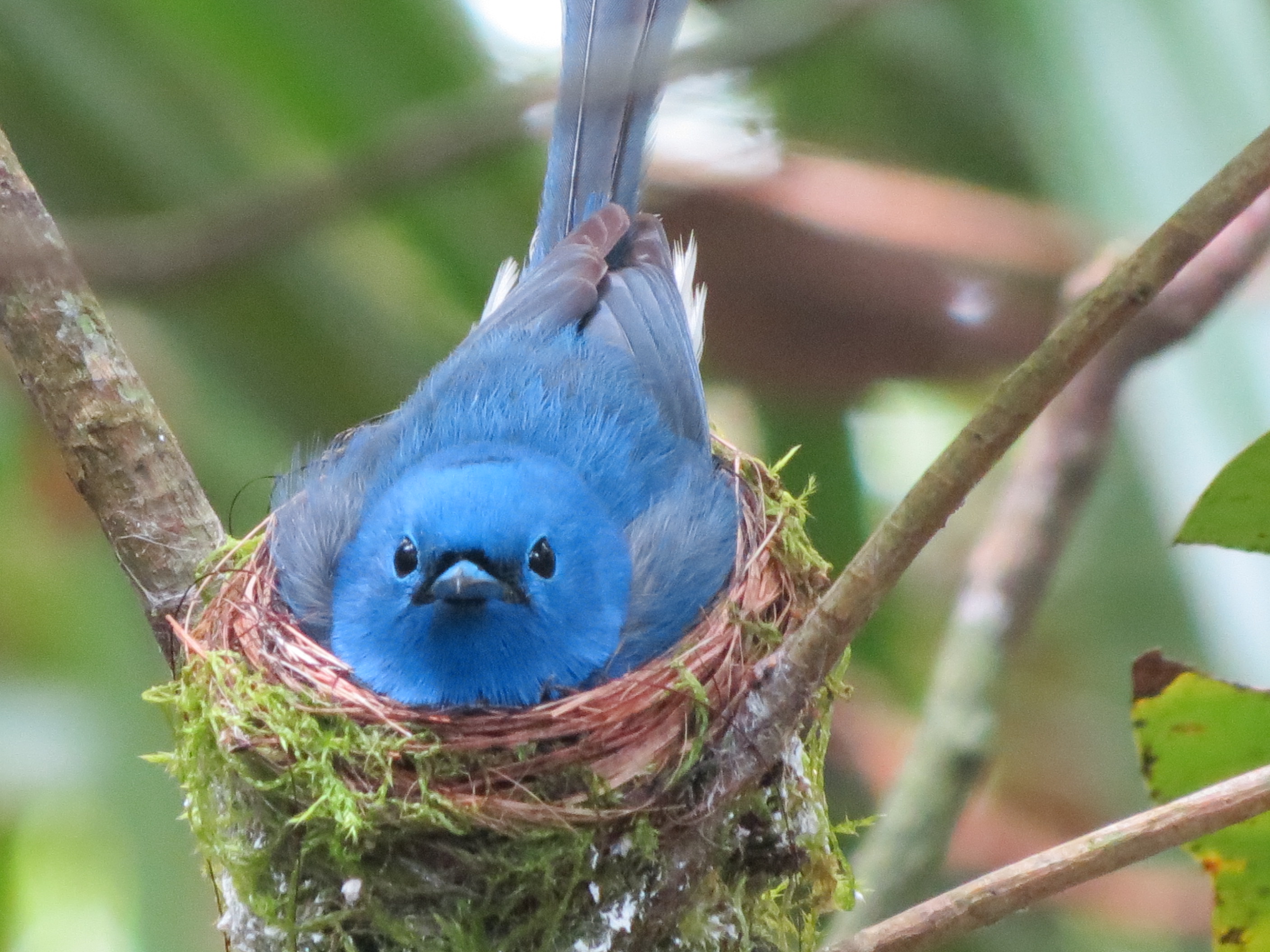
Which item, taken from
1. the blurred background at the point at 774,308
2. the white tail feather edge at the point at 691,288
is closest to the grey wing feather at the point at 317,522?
the blurred background at the point at 774,308

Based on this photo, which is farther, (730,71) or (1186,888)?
(1186,888)

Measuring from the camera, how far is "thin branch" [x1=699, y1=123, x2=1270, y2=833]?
67.7 inches

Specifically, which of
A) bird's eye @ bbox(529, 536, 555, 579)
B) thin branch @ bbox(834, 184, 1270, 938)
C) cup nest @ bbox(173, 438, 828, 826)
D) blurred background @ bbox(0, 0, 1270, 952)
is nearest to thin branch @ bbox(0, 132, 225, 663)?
cup nest @ bbox(173, 438, 828, 826)

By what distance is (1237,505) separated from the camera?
205cm

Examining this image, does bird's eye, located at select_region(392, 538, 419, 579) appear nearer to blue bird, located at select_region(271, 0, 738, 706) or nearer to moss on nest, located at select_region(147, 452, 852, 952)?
blue bird, located at select_region(271, 0, 738, 706)

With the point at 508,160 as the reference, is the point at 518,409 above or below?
below

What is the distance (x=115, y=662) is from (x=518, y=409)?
1.22 meters

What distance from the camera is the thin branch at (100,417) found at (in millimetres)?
2592

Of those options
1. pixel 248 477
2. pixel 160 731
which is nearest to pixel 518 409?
pixel 248 477

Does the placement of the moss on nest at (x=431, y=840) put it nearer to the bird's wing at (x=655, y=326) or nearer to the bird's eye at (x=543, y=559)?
the bird's eye at (x=543, y=559)

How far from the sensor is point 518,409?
136 inches

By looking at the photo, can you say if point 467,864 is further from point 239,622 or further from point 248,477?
point 248,477

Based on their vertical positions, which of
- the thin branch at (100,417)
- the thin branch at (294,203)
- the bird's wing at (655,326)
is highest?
the bird's wing at (655,326)

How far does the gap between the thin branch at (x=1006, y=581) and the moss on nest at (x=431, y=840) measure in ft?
2.01
